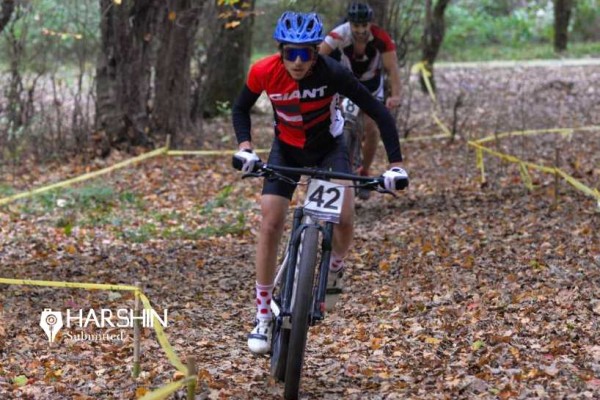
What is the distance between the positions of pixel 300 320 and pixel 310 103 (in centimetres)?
141

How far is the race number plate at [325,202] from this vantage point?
550 cm

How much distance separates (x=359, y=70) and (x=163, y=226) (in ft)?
9.97

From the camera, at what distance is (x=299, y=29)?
18.5 feet

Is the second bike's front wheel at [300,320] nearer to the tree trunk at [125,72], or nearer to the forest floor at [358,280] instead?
the forest floor at [358,280]

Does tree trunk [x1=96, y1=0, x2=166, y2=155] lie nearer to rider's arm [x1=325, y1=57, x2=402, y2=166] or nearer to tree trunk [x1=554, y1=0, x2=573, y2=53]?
rider's arm [x1=325, y1=57, x2=402, y2=166]

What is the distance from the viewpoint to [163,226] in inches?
444

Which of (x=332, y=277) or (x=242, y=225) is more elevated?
(x=332, y=277)

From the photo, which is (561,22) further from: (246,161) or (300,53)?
(246,161)

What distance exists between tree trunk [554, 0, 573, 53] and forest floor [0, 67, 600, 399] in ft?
53.7

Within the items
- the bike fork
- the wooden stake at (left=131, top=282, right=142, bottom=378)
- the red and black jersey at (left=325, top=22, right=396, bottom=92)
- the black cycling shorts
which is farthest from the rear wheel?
the red and black jersey at (left=325, top=22, right=396, bottom=92)

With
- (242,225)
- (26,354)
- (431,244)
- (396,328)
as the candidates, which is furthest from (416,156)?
(26,354)

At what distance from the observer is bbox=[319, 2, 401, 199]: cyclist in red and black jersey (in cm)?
935

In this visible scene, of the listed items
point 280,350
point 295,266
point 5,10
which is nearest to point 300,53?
point 295,266

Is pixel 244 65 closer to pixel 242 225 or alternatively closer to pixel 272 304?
pixel 242 225
